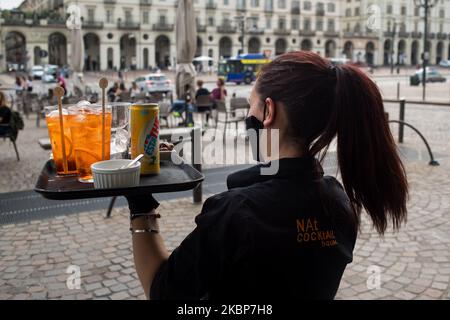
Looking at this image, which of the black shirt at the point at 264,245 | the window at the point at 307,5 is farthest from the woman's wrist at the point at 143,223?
the window at the point at 307,5

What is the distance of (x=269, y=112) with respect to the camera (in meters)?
1.31

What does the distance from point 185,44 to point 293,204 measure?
11332mm

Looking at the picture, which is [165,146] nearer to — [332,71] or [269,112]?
[269,112]

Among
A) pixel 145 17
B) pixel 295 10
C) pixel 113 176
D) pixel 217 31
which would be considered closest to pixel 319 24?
pixel 295 10

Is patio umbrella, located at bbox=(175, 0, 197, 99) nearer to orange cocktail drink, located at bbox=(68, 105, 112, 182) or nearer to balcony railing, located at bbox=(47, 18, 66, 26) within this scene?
orange cocktail drink, located at bbox=(68, 105, 112, 182)

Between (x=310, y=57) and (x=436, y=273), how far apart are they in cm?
309

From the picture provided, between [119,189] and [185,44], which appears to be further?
[185,44]

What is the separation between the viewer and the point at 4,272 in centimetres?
392

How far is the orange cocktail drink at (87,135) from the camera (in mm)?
1514

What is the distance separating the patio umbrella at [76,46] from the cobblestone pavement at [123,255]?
11872mm

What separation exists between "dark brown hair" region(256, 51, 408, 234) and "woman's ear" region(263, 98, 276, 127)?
0.02 metres

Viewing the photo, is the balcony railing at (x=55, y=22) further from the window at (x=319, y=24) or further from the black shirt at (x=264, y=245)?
the black shirt at (x=264, y=245)

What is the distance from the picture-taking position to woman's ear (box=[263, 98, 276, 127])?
51.0 inches

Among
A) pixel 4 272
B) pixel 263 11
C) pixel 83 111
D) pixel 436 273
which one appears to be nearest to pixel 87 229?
pixel 4 272
